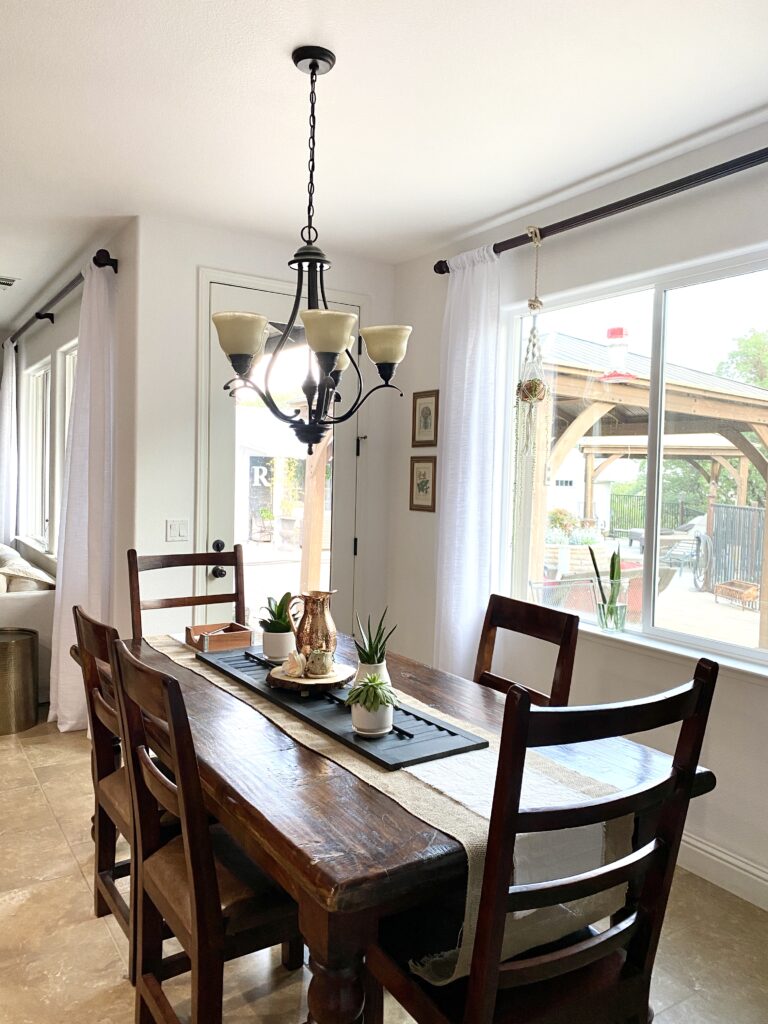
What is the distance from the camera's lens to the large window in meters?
2.63

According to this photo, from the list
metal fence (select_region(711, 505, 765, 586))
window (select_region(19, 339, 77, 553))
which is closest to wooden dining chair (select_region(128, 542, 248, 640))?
metal fence (select_region(711, 505, 765, 586))

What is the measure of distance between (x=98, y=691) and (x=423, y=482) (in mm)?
2259

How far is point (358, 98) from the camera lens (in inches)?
93.7

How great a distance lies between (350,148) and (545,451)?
152 centimetres

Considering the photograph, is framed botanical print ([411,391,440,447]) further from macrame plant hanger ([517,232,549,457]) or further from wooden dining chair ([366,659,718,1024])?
wooden dining chair ([366,659,718,1024])

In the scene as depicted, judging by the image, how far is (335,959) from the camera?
1.23m

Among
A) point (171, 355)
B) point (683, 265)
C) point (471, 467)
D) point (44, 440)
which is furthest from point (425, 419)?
point (44, 440)

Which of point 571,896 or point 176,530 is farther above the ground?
point 176,530

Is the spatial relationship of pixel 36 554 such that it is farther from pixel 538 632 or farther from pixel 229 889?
pixel 229 889

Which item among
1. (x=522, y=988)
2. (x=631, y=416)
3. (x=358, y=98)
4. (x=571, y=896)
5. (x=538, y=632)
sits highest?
(x=358, y=98)

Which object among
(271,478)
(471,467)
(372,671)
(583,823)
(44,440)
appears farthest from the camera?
(44,440)

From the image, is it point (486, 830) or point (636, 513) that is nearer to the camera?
point (486, 830)

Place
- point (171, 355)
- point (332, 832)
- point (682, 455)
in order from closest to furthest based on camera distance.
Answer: point (332, 832) < point (682, 455) < point (171, 355)

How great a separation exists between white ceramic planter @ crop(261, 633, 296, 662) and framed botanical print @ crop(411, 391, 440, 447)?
178cm
